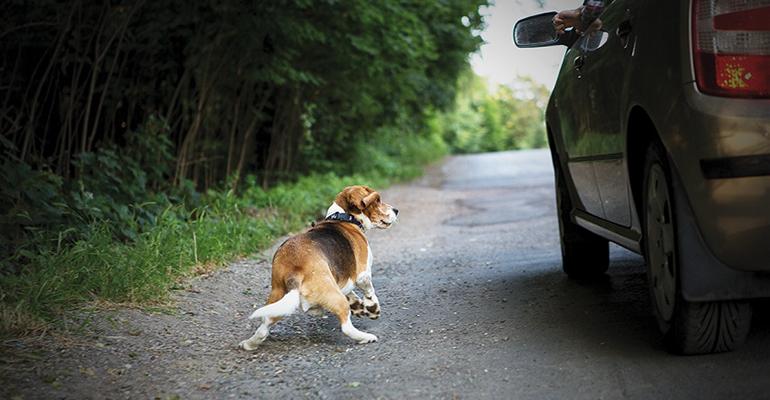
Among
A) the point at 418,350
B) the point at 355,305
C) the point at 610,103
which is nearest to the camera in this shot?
the point at 610,103

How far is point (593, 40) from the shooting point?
17.1 ft

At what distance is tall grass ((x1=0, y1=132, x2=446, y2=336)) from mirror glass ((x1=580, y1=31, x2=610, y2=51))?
3267 millimetres

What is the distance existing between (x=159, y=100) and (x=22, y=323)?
7.40 meters

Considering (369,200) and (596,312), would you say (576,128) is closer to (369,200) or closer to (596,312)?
(596,312)

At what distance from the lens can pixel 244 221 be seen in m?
9.71

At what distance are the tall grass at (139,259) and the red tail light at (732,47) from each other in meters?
3.83

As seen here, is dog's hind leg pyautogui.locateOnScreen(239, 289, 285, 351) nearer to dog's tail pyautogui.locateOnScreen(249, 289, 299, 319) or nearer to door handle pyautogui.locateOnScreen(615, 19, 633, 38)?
dog's tail pyautogui.locateOnScreen(249, 289, 299, 319)

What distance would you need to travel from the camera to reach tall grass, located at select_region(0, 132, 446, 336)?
5.57 m

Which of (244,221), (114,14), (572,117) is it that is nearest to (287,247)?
(572,117)

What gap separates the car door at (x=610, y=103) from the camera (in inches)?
175

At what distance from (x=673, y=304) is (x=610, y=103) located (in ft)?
3.85

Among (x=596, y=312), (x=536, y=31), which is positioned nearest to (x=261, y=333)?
(x=596, y=312)

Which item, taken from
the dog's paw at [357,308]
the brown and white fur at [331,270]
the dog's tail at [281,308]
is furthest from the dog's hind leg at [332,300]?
the dog's paw at [357,308]

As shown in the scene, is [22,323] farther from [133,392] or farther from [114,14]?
[114,14]
